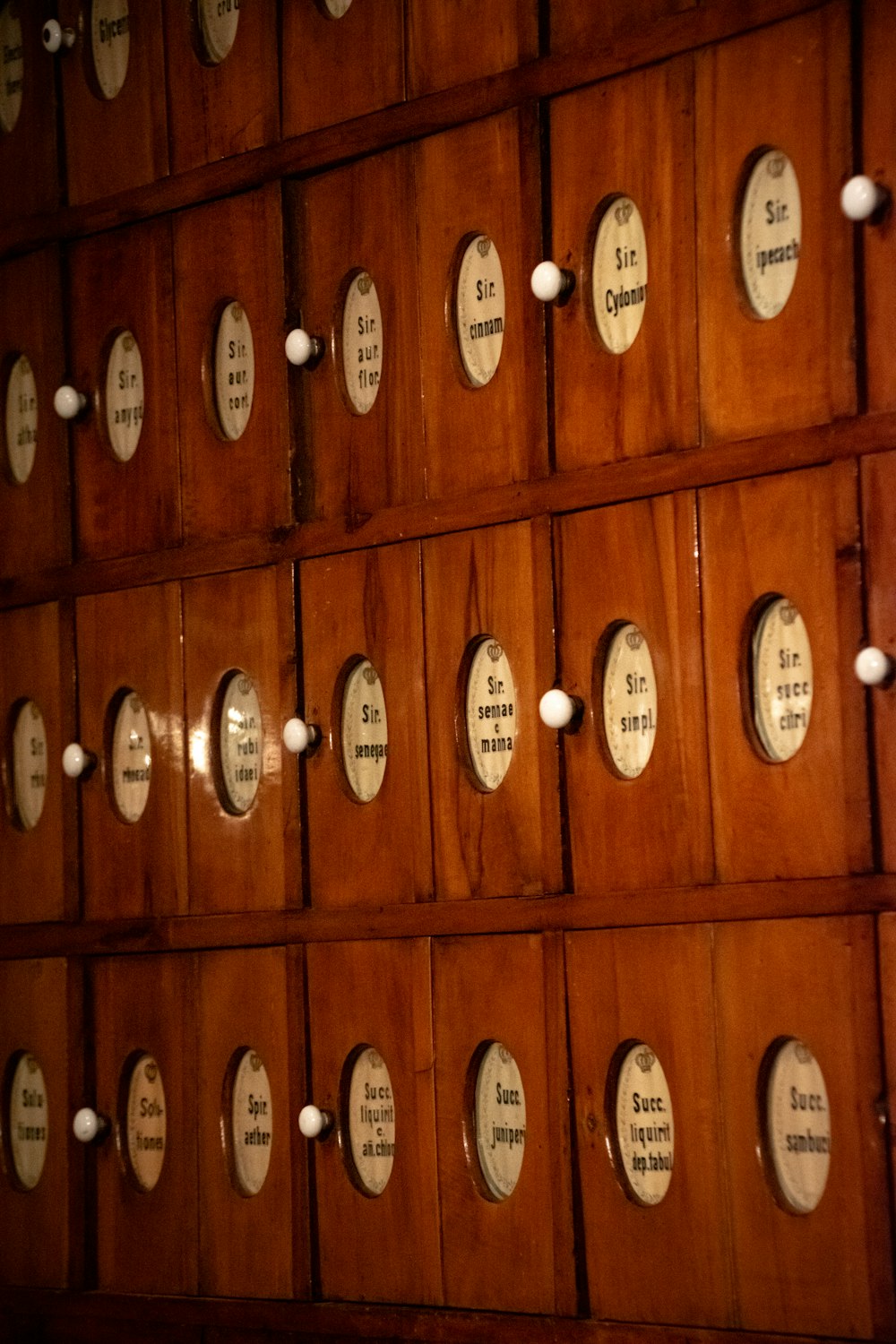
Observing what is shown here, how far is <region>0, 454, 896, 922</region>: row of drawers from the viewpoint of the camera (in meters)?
1.84

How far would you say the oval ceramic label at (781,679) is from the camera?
73.0 inches

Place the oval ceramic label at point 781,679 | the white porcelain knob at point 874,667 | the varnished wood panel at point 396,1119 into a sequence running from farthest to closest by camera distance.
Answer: the varnished wood panel at point 396,1119 < the oval ceramic label at point 781,679 < the white porcelain knob at point 874,667

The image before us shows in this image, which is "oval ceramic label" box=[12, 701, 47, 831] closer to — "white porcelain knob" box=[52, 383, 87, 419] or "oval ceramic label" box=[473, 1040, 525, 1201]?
"white porcelain knob" box=[52, 383, 87, 419]

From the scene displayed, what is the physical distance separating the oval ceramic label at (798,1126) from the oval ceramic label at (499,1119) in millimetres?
292

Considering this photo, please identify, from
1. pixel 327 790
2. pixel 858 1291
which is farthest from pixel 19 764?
pixel 858 1291

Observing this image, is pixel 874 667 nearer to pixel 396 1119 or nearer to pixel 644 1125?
pixel 644 1125

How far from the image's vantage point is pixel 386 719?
2.15 m

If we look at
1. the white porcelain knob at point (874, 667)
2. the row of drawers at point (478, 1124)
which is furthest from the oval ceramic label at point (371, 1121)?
the white porcelain knob at point (874, 667)

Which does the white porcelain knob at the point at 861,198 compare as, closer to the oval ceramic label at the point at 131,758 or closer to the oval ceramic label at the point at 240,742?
the oval ceramic label at the point at 240,742

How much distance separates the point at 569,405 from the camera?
2018 mm

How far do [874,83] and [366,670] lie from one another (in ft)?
2.69

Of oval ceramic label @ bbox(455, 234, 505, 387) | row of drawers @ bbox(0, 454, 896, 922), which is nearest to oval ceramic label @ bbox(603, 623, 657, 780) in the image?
row of drawers @ bbox(0, 454, 896, 922)

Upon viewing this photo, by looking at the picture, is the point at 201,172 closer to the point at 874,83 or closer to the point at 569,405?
the point at 569,405

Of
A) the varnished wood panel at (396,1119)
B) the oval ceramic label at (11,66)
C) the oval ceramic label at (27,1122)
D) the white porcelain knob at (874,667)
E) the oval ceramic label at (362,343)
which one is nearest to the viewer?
the white porcelain knob at (874,667)
